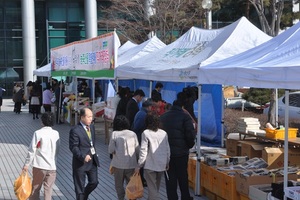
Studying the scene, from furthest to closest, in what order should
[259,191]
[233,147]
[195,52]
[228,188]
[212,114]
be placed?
[212,114] < [233,147] < [195,52] < [228,188] < [259,191]

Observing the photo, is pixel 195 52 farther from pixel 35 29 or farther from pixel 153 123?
pixel 35 29

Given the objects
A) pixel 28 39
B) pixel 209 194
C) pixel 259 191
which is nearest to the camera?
pixel 259 191

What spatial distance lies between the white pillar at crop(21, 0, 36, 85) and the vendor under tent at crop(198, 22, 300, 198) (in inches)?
1546

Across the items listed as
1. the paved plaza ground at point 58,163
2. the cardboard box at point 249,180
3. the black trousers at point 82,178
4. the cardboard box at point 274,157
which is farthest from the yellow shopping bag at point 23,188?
the cardboard box at point 274,157

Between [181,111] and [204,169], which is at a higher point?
[181,111]

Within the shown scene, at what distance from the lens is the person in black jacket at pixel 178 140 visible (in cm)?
768

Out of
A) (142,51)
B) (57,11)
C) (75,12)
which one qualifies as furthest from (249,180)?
(57,11)

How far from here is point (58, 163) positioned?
12.7 m

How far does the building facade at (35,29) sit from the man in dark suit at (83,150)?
38883 millimetres

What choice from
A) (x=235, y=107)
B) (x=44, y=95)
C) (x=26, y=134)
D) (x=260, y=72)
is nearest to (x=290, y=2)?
(x=235, y=107)

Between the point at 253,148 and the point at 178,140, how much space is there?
346 cm

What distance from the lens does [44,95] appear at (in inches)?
890

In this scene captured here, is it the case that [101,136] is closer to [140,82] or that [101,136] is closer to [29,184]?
[140,82]

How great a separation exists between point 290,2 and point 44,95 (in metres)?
12.0
